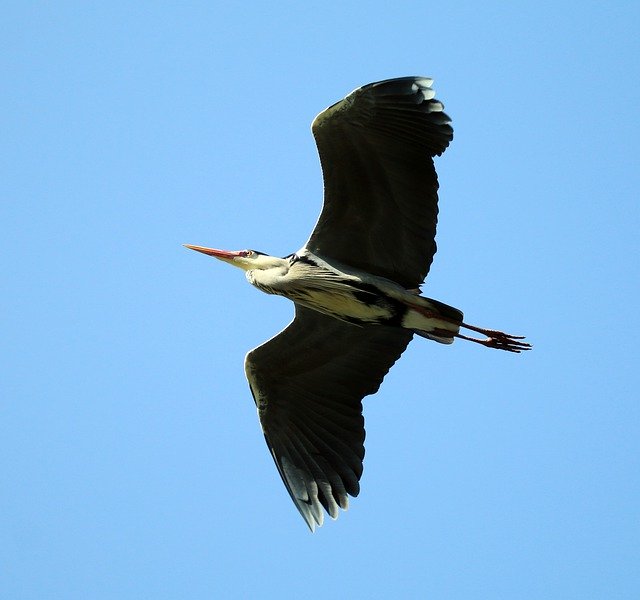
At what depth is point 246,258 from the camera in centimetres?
1025

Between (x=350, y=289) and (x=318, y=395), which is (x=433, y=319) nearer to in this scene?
(x=350, y=289)

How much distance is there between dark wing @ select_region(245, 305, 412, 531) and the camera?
1019cm

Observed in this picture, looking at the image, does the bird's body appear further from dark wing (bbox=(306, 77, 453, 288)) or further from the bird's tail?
dark wing (bbox=(306, 77, 453, 288))

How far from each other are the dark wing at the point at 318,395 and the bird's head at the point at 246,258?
644 mm

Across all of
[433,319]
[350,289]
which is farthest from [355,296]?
[433,319]

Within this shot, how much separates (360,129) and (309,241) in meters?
1.35

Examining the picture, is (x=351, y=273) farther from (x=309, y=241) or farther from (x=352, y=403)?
Result: (x=352, y=403)

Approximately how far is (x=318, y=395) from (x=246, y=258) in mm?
1549

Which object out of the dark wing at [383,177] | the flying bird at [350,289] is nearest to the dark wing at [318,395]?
the flying bird at [350,289]

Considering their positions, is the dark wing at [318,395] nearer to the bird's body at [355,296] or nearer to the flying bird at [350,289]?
the flying bird at [350,289]

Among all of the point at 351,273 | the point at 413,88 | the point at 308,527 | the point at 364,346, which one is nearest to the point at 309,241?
the point at 351,273

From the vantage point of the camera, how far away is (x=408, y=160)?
9102mm

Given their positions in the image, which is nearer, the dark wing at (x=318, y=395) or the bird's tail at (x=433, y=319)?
the bird's tail at (x=433, y=319)

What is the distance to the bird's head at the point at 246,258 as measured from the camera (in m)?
9.98
